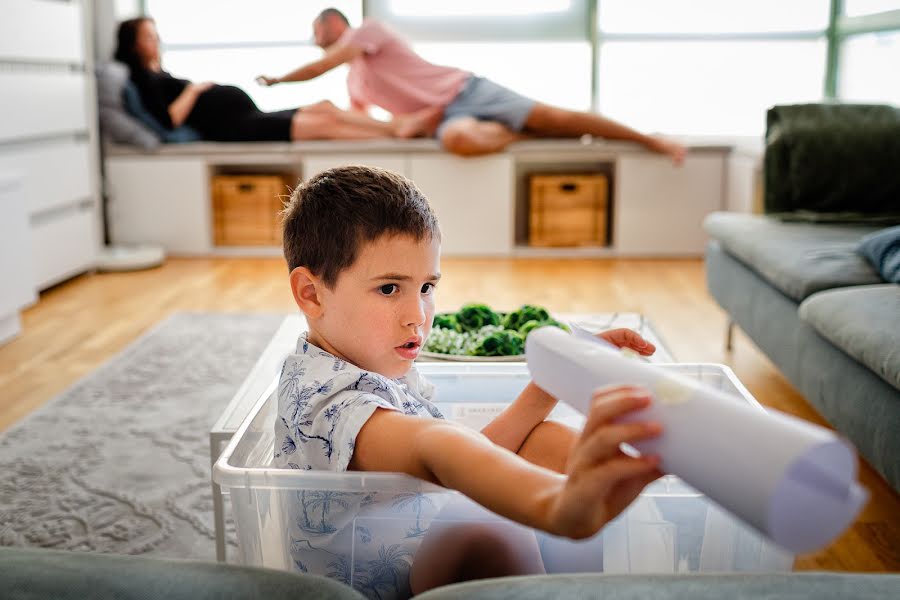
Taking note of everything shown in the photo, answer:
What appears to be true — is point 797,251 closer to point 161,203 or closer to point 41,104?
point 41,104

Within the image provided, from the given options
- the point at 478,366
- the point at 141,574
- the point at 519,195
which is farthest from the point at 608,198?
the point at 141,574

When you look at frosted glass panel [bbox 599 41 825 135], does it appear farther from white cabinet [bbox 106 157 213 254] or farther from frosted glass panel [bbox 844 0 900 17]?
white cabinet [bbox 106 157 213 254]

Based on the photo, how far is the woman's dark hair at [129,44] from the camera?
4.63 metres

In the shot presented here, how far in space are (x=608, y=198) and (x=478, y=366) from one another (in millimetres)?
3755

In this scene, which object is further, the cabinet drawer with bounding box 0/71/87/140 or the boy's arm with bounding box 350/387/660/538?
the cabinet drawer with bounding box 0/71/87/140

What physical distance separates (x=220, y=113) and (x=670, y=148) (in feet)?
7.40

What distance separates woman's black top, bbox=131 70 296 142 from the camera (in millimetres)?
4754

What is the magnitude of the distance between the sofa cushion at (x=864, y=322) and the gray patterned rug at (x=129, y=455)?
3.91 feet

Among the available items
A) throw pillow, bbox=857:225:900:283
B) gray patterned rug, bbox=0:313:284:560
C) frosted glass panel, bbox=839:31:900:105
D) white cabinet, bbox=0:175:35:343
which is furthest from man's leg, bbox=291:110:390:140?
throw pillow, bbox=857:225:900:283

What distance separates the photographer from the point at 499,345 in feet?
5.44

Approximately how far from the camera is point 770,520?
1.52ft

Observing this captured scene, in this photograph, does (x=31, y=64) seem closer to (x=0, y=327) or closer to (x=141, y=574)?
(x=0, y=327)

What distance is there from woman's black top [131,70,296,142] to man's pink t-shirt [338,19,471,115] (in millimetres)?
460

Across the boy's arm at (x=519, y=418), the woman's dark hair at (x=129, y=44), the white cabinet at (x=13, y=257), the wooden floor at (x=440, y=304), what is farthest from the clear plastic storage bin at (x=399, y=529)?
the woman's dark hair at (x=129, y=44)
